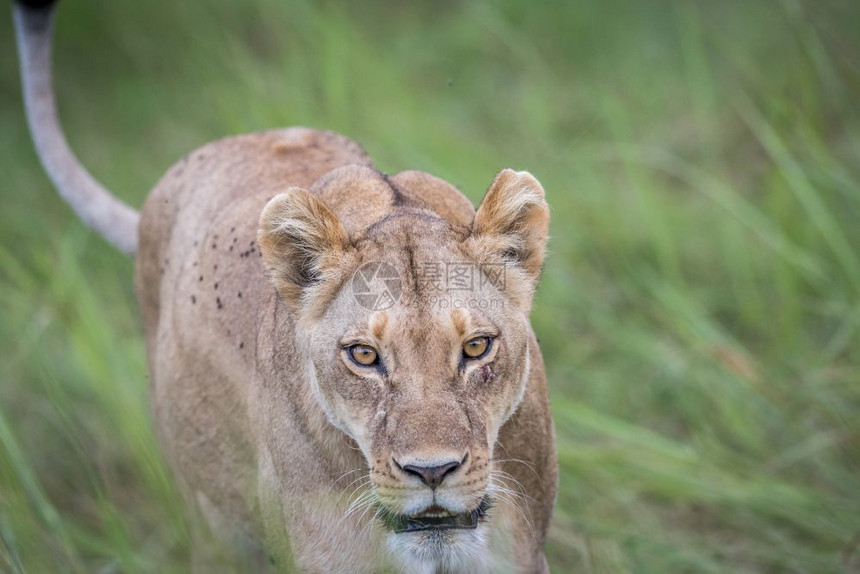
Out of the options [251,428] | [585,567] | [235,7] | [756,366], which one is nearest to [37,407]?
[251,428]

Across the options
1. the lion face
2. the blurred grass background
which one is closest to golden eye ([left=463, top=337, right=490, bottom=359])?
the lion face

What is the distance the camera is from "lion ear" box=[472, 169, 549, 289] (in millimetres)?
2992

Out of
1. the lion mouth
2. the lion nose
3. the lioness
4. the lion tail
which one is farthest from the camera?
the lion tail

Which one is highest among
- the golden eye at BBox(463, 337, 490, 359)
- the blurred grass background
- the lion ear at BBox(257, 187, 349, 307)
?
the lion ear at BBox(257, 187, 349, 307)

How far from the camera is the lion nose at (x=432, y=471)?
2.66m

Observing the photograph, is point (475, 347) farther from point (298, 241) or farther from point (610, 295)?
point (610, 295)

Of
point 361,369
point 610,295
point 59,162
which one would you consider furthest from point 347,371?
point 610,295

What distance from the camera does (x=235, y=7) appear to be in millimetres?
9805

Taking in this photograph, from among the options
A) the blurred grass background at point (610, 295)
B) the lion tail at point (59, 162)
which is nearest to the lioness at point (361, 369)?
the blurred grass background at point (610, 295)

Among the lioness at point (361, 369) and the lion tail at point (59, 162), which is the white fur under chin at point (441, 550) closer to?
the lioness at point (361, 369)

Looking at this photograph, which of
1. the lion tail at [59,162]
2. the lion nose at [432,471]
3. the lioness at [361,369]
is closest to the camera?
the lion nose at [432,471]

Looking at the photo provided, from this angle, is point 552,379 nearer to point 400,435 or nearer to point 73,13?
point 400,435

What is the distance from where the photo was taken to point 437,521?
9.57ft

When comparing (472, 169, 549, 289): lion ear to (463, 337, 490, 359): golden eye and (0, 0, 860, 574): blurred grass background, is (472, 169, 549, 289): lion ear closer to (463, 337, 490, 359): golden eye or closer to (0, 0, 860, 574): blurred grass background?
(463, 337, 490, 359): golden eye
